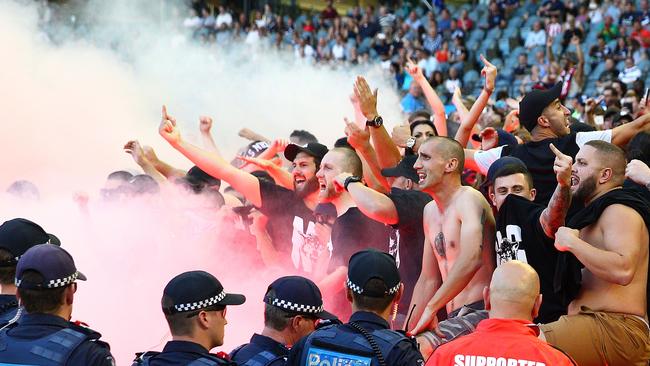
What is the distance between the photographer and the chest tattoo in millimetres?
5133

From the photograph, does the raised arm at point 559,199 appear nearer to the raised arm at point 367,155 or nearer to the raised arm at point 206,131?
the raised arm at point 367,155

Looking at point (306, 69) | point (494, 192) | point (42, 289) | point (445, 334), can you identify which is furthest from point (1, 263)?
point (306, 69)

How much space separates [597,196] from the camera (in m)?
4.58

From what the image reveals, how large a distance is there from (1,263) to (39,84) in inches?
252

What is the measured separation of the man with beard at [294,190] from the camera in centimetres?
658

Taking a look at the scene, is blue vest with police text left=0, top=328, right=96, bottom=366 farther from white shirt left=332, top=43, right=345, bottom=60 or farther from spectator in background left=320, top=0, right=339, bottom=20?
spectator in background left=320, top=0, right=339, bottom=20

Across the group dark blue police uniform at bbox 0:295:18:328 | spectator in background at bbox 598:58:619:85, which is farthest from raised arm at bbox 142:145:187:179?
spectator in background at bbox 598:58:619:85

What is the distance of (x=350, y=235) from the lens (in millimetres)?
5891

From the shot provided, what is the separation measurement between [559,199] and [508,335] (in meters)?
1.27

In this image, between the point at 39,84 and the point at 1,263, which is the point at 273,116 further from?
the point at 1,263

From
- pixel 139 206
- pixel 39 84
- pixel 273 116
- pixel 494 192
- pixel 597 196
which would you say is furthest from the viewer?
pixel 273 116

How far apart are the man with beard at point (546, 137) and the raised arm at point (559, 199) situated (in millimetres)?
817

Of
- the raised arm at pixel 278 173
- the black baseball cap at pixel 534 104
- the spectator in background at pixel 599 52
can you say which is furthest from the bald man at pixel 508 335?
the spectator in background at pixel 599 52

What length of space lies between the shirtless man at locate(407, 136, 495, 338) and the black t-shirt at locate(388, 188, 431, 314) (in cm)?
15
